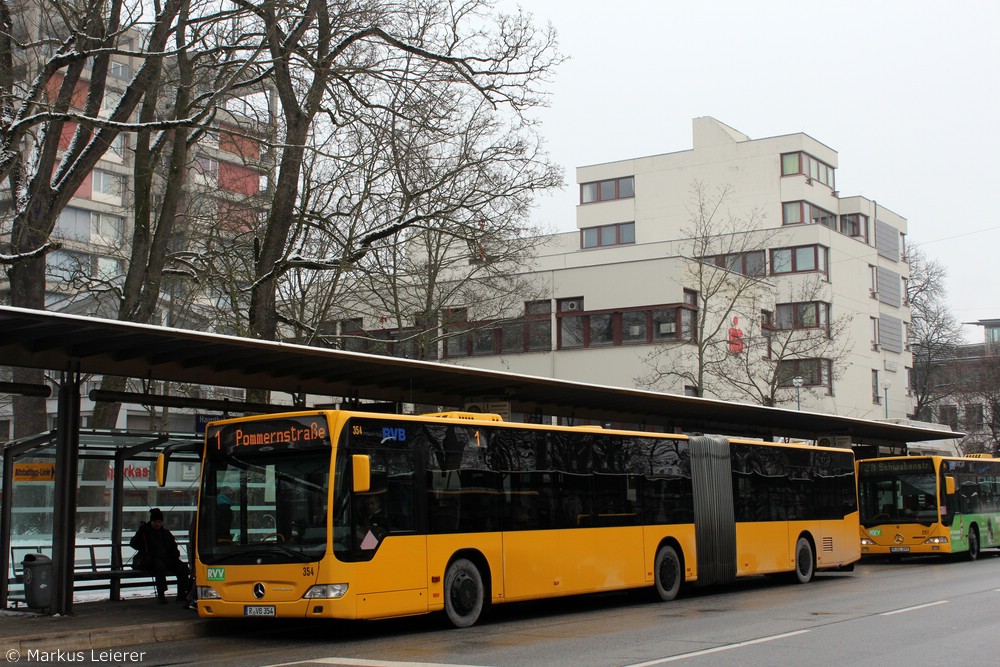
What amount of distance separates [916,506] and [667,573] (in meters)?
13.1

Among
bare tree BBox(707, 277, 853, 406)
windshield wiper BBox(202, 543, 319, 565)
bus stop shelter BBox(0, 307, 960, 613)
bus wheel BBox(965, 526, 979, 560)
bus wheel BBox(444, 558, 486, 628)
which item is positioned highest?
bare tree BBox(707, 277, 853, 406)

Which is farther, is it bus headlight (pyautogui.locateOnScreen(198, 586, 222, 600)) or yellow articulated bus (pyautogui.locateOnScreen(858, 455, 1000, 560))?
yellow articulated bus (pyautogui.locateOnScreen(858, 455, 1000, 560))

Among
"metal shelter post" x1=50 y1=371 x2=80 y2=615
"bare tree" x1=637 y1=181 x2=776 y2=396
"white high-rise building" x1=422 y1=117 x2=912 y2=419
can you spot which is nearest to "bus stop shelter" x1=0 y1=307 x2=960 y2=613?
"metal shelter post" x1=50 y1=371 x2=80 y2=615

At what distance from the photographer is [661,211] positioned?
63.2 metres

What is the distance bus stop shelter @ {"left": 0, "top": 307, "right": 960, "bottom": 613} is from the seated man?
2.33m

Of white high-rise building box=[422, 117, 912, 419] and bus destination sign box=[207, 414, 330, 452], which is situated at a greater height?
white high-rise building box=[422, 117, 912, 419]

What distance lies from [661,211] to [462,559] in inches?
1951

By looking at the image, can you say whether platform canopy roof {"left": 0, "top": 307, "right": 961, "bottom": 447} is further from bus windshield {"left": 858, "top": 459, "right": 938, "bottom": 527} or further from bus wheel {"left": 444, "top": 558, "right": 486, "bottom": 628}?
bus windshield {"left": 858, "top": 459, "right": 938, "bottom": 527}

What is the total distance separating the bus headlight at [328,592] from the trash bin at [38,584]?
4.13 meters

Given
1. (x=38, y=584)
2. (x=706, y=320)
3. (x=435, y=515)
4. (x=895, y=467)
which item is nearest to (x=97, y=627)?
(x=38, y=584)

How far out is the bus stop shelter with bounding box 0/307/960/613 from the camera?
14039mm

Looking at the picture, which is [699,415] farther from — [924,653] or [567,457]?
[924,653]

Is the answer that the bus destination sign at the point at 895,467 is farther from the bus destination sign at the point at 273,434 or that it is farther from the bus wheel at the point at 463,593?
the bus destination sign at the point at 273,434

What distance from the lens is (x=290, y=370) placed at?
17859 mm
